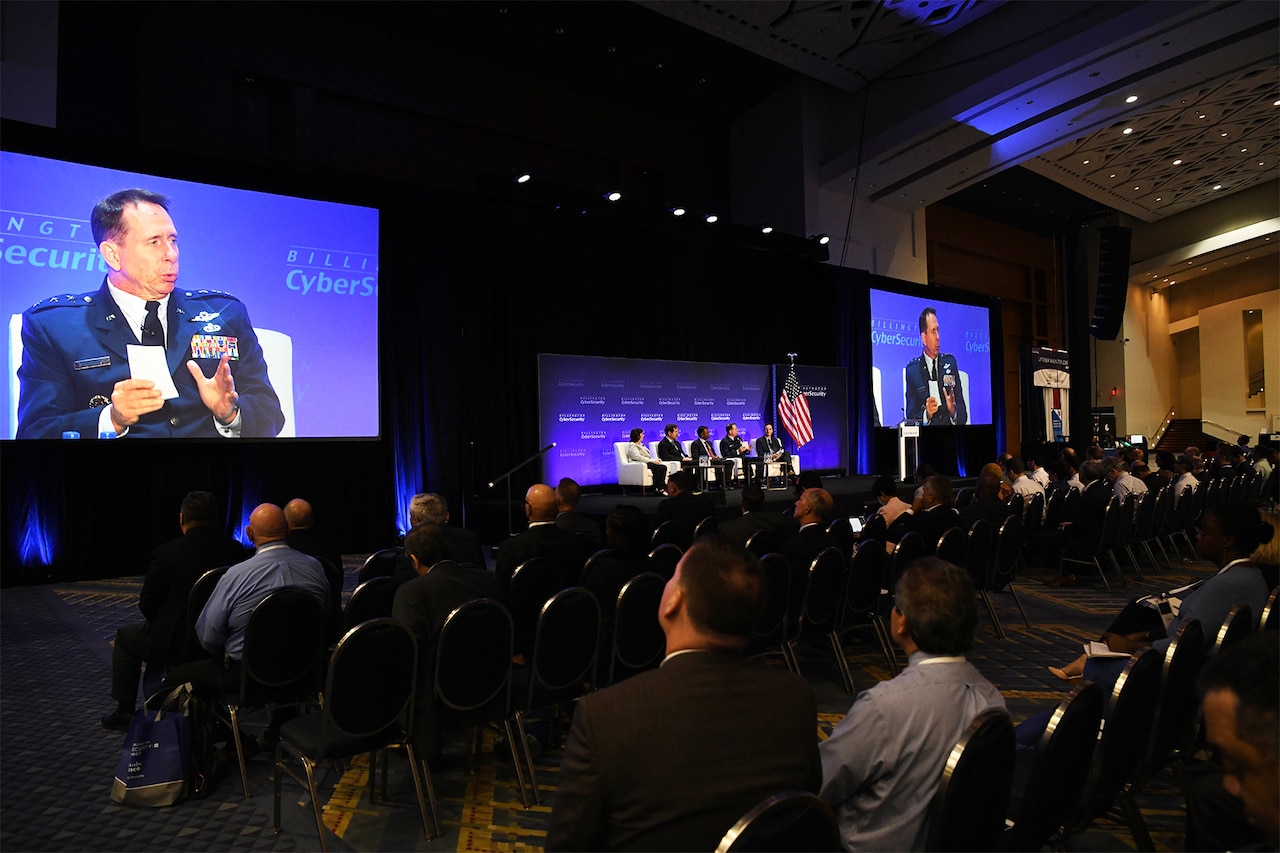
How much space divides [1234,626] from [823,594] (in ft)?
5.95

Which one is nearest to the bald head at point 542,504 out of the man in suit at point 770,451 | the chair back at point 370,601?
the chair back at point 370,601

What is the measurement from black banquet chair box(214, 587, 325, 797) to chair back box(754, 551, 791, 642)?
2022mm

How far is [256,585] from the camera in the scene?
3.11m

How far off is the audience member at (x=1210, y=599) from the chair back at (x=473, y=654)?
2.14 m

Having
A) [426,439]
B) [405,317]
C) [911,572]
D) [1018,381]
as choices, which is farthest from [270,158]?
[1018,381]

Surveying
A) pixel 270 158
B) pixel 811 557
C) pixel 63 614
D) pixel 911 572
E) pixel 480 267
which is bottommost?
pixel 63 614

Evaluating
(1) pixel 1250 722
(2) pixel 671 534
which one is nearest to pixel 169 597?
(2) pixel 671 534

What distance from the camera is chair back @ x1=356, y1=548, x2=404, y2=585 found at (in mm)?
4074

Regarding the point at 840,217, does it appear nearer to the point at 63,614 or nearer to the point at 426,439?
the point at 426,439

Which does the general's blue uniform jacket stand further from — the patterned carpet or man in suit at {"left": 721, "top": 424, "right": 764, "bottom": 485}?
man in suit at {"left": 721, "top": 424, "right": 764, "bottom": 485}

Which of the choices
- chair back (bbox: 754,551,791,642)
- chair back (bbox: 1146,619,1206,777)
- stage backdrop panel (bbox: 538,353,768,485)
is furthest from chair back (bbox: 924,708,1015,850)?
stage backdrop panel (bbox: 538,353,768,485)

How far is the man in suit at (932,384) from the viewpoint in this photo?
15938mm

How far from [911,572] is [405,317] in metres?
8.94

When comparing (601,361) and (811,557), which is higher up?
(601,361)
